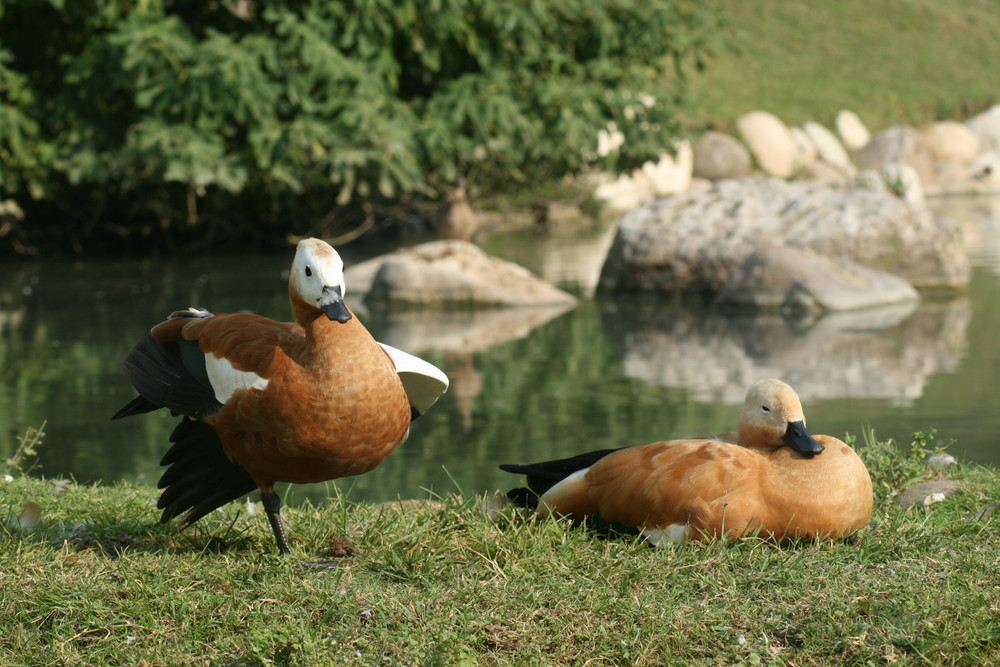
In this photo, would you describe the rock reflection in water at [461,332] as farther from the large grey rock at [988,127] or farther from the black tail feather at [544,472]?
the large grey rock at [988,127]

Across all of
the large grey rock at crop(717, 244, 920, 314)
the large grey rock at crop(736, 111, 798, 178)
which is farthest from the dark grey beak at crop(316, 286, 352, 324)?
the large grey rock at crop(736, 111, 798, 178)

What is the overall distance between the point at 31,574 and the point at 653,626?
6.13 ft

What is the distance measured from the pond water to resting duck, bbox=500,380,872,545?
51.4 inches

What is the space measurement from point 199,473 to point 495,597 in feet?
3.75

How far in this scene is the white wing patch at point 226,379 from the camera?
331 centimetres

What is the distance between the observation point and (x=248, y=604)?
3201 millimetres

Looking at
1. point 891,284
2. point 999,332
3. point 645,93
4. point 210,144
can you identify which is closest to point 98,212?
point 210,144

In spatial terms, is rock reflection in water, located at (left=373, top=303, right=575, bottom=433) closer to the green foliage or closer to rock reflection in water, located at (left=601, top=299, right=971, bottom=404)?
rock reflection in water, located at (left=601, top=299, right=971, bottom=404)

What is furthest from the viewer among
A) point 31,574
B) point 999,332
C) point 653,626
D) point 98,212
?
point 98,212

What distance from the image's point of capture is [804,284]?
32.9 feet

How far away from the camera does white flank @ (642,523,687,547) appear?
358 cm

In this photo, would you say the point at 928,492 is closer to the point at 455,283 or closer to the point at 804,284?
the point at 804,284

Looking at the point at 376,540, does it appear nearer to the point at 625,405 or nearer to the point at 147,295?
the point at 625,405

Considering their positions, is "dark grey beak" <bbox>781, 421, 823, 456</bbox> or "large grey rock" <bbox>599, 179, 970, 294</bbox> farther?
"large grey rock" <bbox>599, 179, 970, 294</bbox>
